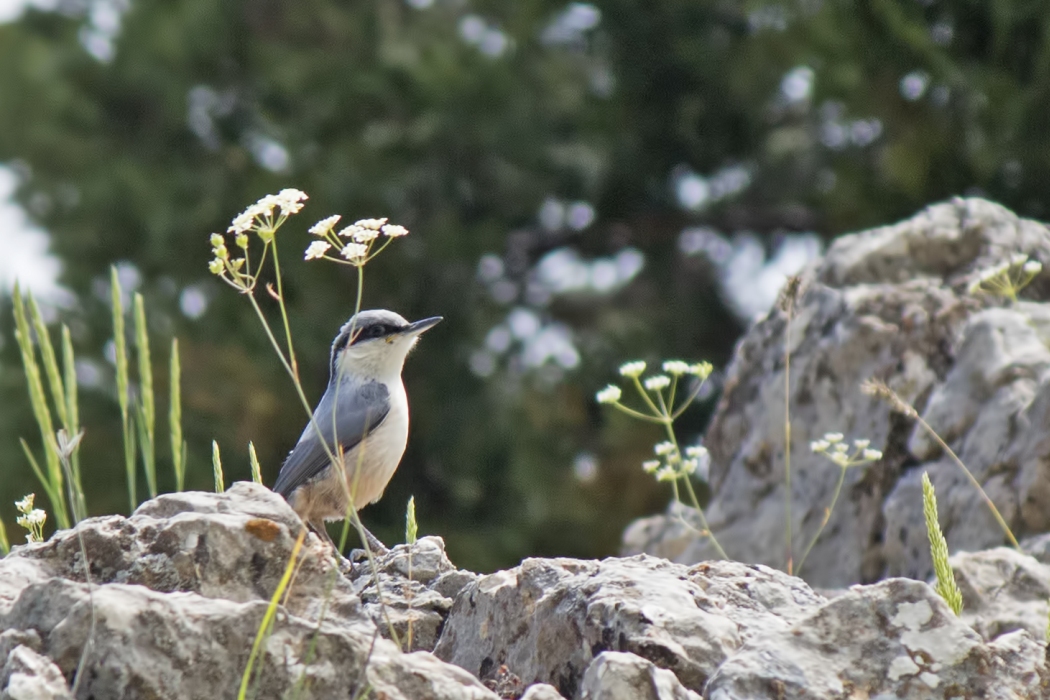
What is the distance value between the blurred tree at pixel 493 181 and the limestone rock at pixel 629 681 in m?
5.58

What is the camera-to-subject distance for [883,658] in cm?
224

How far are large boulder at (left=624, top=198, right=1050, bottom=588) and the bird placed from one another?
108 centimetres

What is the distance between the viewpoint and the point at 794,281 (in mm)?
3814

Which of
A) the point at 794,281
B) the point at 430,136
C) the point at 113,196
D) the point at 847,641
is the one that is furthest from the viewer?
the point at 113,196

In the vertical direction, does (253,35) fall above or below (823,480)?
above

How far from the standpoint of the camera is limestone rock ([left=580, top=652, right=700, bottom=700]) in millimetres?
2125

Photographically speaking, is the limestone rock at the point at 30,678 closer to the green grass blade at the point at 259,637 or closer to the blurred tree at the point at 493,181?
the green grass blade at the point at 259,637

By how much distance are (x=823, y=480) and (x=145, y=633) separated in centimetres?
318

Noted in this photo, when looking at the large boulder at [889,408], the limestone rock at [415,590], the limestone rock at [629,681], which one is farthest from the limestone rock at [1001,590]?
the limestone rock at [629,681]

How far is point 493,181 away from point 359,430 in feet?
15.5

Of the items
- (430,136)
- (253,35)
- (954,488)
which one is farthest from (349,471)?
(253,35)

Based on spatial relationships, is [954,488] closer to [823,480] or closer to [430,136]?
[823,480]

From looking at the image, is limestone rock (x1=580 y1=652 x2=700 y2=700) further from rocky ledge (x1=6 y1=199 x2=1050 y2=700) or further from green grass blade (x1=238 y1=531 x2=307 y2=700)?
green grass blade (x1=238 y1=531 x2=307 y2=700)

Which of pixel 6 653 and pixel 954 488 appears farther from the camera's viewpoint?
pixel 954 488
